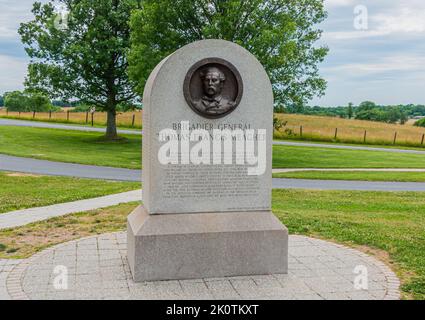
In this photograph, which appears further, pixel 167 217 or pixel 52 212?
pixel 52 212

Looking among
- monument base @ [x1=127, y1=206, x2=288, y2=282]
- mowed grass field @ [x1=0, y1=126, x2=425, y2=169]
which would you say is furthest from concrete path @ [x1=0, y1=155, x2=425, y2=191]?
monument base @ [x1=127, y1=206, x2=288, y2=282]

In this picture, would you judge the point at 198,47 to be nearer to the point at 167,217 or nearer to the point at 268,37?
the point at 167,217

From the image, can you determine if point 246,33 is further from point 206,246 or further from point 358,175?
point 206,246

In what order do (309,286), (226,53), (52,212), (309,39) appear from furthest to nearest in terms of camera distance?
(309,39), (52,212), (226,53), (309,286)

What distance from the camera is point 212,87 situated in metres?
6.92

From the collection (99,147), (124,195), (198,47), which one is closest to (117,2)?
(99,147)

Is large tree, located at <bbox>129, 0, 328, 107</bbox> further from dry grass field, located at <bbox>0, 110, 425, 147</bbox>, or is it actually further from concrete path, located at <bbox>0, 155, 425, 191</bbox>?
dry grass field, located at <bbox>0, 110, 425, 147</bbox>

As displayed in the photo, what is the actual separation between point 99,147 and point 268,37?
526 inches

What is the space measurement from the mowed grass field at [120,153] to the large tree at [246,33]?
3596mm

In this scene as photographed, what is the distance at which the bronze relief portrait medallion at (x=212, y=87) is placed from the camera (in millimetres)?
6918

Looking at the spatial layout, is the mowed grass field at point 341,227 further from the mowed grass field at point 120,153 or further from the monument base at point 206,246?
the mowed grass field at point 120,153

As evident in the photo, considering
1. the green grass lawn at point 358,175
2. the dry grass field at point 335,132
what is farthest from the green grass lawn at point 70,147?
→ the dry grass field at point 335,132

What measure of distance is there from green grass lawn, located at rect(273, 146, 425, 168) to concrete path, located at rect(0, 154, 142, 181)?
311 inches

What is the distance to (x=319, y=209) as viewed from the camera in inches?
500
